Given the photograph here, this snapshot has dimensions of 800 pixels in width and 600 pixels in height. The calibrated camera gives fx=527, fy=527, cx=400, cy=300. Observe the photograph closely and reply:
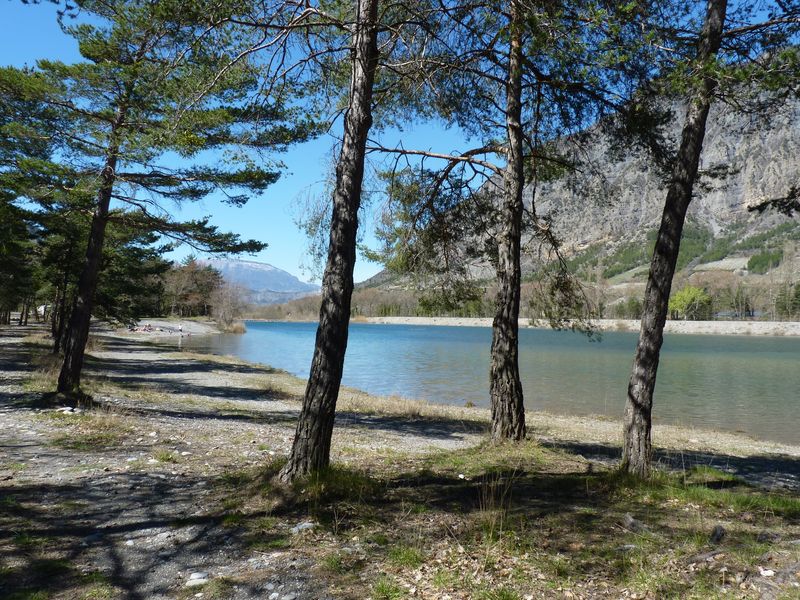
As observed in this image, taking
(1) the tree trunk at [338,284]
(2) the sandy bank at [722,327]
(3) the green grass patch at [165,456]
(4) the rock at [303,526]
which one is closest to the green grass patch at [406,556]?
(4) the rock at [303,526]

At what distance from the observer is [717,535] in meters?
3.92

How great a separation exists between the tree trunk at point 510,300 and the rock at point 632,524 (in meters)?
3.18

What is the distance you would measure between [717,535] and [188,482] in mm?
4956

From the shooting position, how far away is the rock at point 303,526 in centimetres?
417

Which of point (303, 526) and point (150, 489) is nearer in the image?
point (303, 526)

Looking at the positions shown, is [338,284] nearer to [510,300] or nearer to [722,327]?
[510,300]

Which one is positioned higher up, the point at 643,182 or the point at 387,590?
the point at 643,182

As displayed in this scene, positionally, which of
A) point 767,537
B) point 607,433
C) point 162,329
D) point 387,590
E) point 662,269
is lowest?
point 607,433

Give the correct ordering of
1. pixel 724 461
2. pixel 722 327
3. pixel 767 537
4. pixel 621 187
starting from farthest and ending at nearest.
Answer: pixel 722 327 < pixel 724 461 < pixel 621 187 < pixel 767 537

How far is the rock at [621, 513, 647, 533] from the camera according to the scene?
4.19 m

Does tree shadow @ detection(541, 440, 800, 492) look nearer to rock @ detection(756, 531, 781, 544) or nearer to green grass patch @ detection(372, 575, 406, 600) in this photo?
rock @ detection(756, 531, 781, 544)

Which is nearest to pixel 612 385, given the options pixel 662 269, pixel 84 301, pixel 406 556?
pixel 662 269

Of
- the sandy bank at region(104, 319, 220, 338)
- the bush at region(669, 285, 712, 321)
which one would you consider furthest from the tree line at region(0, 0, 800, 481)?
the bush at region(669, 285, 712, 321)

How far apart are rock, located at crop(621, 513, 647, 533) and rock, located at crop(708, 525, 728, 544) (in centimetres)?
46
